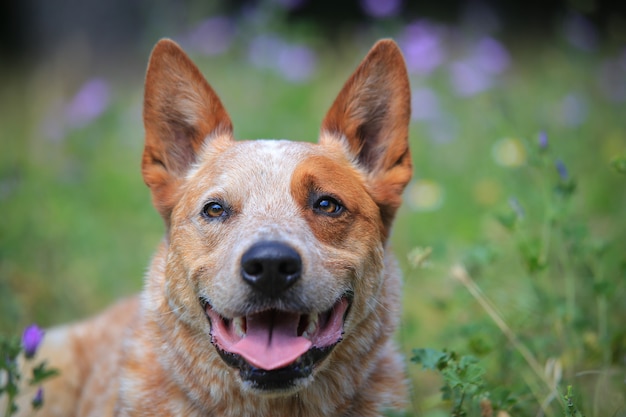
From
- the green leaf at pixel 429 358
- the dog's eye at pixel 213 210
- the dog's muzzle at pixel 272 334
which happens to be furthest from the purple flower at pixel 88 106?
the green leaf at pixel 429 358

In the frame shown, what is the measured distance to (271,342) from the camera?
8.67 ft

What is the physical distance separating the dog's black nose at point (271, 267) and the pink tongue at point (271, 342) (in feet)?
0.59

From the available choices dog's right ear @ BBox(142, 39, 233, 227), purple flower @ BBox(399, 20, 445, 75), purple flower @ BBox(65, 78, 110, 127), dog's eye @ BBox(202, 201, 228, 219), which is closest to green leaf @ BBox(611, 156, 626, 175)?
dog's eye @ BBox(202, 201, 228, 219)

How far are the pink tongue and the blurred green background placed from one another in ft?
2.07

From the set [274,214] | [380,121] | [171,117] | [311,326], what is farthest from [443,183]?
[311,326]

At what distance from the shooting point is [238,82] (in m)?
7.61

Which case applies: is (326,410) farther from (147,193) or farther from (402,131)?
(147,193)

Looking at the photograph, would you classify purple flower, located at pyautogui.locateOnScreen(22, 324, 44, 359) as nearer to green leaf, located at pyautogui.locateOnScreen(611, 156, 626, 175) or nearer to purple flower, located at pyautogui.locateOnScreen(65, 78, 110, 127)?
green leaf, located at pyautogui.locateOnScreen(611, 156, 626, 175)

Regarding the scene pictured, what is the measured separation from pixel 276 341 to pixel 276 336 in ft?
0.10

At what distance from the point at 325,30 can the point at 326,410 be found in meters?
9.61

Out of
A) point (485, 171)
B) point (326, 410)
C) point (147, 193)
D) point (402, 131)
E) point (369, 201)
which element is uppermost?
point (402, 131)

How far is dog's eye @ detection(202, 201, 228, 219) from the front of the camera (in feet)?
9.86

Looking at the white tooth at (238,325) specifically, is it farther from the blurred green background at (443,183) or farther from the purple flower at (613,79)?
the purple flower at (613,79)

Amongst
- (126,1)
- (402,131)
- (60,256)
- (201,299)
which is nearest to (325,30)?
(126,1)
